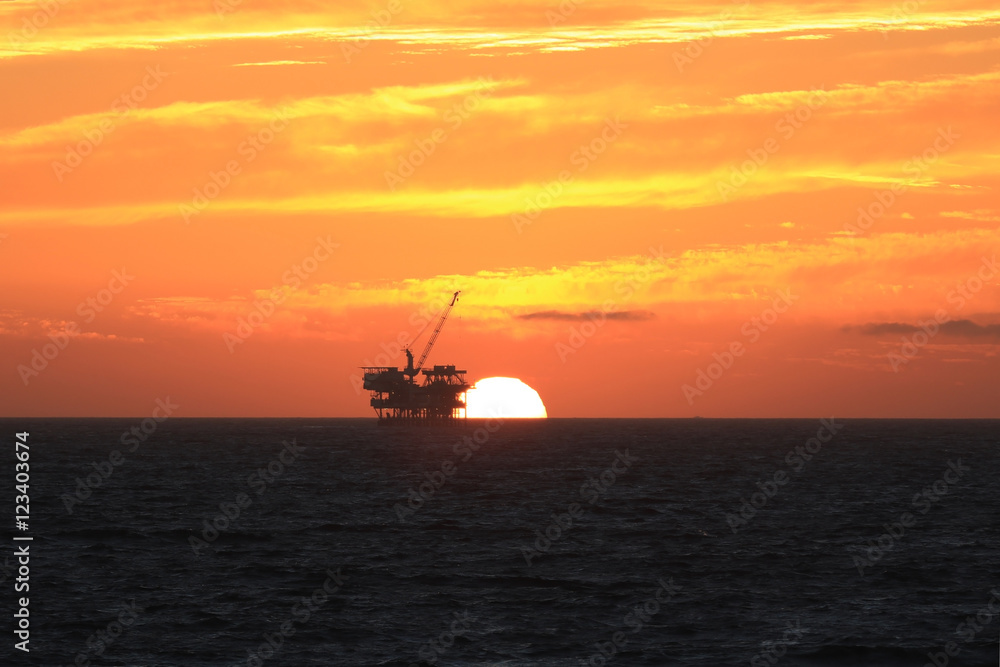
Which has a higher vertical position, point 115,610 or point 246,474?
point 246,474

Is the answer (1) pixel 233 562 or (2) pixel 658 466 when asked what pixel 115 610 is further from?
(2) pixel 658 466

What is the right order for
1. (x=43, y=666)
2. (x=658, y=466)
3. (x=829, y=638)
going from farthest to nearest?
1. (x=658, y=466)
2. (x=829, y=638)
3. (x=43, y=666)

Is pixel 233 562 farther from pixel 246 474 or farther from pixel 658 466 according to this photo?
pixel 658 466

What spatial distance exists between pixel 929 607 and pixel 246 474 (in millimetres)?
70258

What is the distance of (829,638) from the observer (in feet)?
104

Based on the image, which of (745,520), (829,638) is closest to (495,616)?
(829,638)

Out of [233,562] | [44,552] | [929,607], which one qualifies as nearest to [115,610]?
[233,562]

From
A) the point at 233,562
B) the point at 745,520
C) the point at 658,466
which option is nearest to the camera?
the point at 233,562

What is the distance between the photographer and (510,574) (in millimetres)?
41188

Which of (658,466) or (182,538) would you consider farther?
(658,466)

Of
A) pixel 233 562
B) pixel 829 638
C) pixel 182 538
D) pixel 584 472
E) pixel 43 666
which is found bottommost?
pixel 829 638

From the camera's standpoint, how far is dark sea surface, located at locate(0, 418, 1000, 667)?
30688 millimetres

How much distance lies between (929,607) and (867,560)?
871 centimetres

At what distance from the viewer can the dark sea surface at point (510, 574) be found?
3069cm
